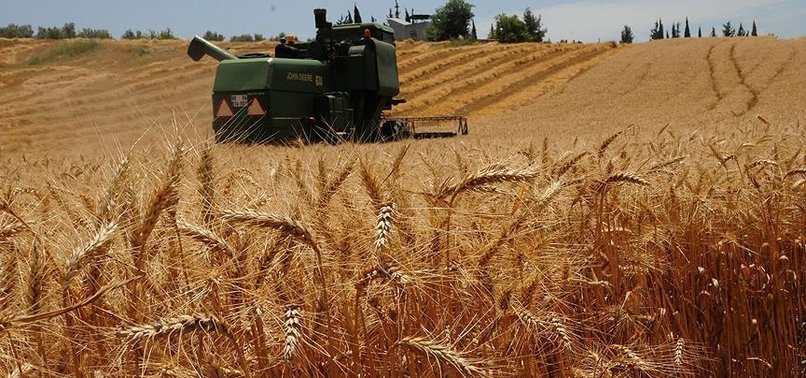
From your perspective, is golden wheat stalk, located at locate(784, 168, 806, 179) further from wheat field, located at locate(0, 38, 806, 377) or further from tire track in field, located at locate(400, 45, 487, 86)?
tire track in field, located at locate(400, 45, 487, 86)

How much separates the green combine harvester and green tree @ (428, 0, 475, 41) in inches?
2099

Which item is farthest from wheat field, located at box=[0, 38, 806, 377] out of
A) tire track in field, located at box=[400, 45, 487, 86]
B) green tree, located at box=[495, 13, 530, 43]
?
green tree, located at box=[495, 13, 530, 43]

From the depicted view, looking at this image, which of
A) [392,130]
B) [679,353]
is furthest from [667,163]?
[392,130]

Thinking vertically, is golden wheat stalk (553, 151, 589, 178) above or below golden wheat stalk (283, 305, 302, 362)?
above

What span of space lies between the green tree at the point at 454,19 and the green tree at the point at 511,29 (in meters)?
2.74

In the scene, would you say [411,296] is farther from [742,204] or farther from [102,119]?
[102,119]

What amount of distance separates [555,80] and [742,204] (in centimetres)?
2950

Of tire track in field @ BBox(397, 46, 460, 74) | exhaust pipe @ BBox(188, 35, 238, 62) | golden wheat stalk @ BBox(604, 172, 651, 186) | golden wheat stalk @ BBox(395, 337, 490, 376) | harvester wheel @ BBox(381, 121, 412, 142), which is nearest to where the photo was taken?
golden wheat stalk @ BBox(395, 337, 490, 376)

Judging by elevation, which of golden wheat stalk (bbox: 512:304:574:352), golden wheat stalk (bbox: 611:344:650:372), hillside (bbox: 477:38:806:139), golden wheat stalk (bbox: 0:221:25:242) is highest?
golden wheat stalk (bbox: 0:221:25:242)

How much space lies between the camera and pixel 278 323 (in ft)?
5.54

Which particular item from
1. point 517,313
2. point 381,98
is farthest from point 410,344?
point 381,98

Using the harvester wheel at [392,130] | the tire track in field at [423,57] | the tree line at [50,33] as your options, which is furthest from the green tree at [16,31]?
the harvester wheel at [392,130]

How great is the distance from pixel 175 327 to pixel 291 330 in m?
0.23

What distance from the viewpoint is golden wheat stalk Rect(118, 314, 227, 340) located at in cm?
140
